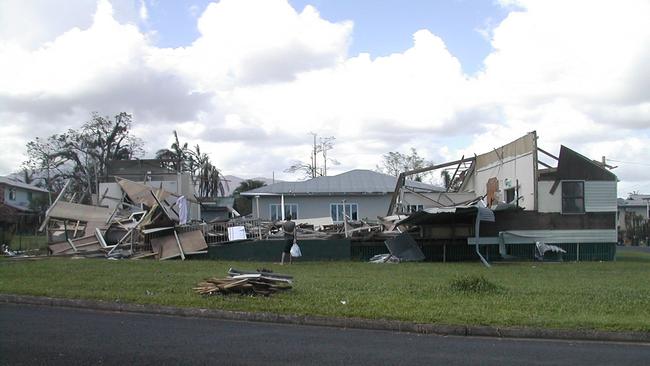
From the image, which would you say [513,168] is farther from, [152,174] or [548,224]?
[152,174]

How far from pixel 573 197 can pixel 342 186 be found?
18752mm

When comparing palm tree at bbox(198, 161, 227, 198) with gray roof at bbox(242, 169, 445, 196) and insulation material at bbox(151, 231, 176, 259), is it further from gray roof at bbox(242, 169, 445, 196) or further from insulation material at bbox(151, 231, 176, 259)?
insulation material at bbox(151, 231, 176, 259)

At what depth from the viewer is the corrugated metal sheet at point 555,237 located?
25.3 m

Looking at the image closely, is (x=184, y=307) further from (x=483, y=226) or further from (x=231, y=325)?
(x=483, y=226)

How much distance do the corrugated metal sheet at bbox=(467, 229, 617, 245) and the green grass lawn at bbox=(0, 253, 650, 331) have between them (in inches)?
277

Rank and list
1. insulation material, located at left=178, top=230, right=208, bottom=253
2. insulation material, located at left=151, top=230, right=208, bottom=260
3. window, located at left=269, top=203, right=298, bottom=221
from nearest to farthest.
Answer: insulation material, located at left=151, top=230, right=208, bottom=260, insulation material, located at left=178, top=230, right=208, bottom=253, window, located at left=269, top=203, right=298, bottom=221

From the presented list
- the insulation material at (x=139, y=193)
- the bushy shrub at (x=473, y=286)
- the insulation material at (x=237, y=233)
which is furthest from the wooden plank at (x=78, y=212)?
the bushy shrub at (x=473, y=286)

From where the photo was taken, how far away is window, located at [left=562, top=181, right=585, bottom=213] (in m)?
25.5

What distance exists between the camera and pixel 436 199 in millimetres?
29844

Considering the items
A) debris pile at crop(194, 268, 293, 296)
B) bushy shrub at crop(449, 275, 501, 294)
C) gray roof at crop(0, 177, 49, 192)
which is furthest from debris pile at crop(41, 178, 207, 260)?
gray roof at crop(0, 177, 49, 192)

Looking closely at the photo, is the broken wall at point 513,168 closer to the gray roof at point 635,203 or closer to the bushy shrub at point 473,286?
the bushy shrub at point 473,286

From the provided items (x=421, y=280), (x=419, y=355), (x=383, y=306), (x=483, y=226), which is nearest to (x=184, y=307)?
(x=383, y=306)

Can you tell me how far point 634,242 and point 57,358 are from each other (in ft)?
188

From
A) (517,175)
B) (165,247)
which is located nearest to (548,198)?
(517,175)
